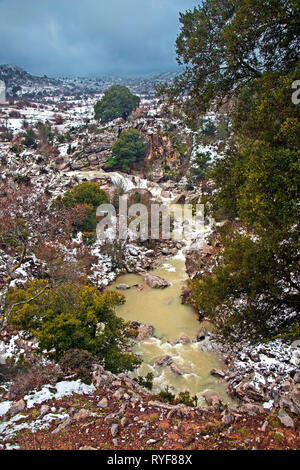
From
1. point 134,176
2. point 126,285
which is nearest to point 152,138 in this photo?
point 134,176

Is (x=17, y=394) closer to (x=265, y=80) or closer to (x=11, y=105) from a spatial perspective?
(x=265, y=80)

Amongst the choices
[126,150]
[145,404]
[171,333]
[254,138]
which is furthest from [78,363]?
[126,150]

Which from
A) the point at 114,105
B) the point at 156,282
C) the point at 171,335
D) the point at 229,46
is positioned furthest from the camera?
the point at 114,105

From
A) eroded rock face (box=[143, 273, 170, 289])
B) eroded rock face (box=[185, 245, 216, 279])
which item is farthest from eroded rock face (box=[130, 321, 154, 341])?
eroded rock face (box=[185, 245, 216, 279])

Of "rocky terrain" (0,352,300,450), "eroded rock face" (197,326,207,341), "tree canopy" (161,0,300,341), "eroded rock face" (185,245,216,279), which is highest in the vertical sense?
"tree canopy" (161,0,300,341)

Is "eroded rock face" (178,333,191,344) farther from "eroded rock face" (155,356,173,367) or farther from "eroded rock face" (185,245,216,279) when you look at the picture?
"eroded rock face" (185,245,216,279)

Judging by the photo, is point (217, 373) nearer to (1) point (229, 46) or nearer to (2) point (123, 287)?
(2) point (123, 287)
